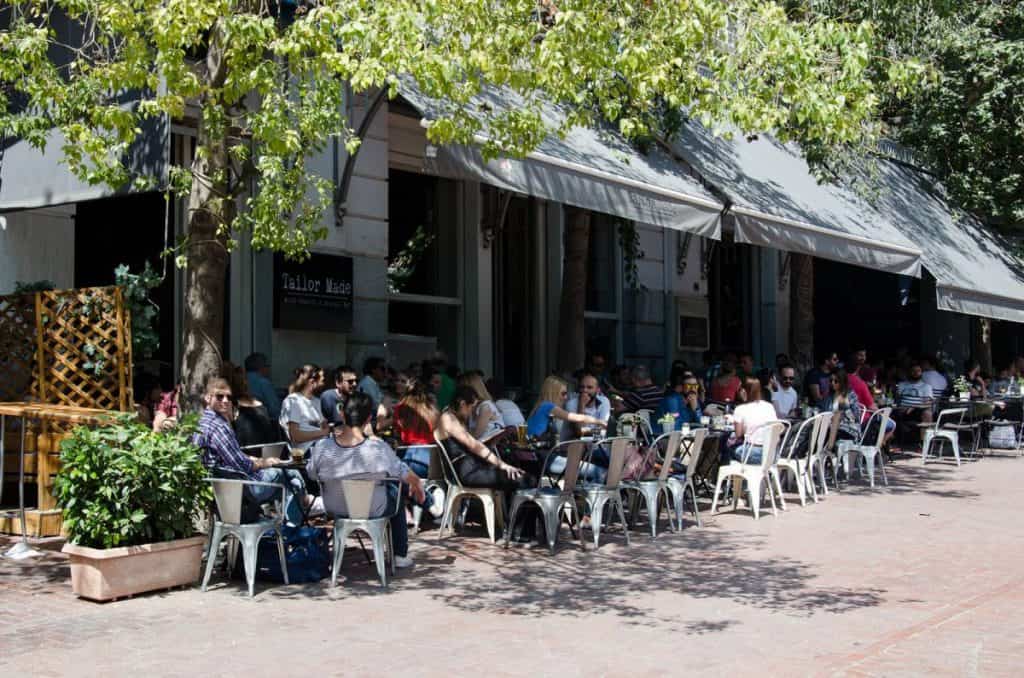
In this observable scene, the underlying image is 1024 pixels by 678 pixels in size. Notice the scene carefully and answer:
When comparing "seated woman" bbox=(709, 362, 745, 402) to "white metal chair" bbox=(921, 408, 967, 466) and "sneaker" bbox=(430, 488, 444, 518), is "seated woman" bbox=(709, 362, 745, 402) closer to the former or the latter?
"white metal chair" bbox=(921, 408, 967, 466)

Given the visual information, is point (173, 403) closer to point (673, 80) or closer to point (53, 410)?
point (53, 410)

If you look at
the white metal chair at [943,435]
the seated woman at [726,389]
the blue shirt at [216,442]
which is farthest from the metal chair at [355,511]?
the white metal chair at [943,435]

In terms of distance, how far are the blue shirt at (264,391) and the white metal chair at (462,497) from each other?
199 cm

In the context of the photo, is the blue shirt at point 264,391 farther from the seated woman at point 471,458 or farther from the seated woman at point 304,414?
the seated woman at point 471,458

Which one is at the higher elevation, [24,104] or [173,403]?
[24,104]

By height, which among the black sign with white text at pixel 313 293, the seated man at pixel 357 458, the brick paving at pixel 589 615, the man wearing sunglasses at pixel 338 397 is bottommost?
the brick paving at pixel 589 615

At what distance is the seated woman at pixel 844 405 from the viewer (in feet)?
43.2

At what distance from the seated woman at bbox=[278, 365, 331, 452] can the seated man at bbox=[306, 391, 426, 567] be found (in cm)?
205

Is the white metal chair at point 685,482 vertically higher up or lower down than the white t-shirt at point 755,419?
lower down

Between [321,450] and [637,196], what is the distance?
186 inches

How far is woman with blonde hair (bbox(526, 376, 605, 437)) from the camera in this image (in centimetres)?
1041

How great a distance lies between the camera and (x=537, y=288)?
1586 centimetres

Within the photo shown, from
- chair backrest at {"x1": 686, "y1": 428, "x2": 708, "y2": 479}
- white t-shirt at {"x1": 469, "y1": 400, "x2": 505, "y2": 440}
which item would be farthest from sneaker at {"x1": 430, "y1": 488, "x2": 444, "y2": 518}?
chair backrest at {"x1": 686, "y1": 428, "x2": 708, "y2": 479}

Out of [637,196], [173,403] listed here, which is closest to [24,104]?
[173,403]
